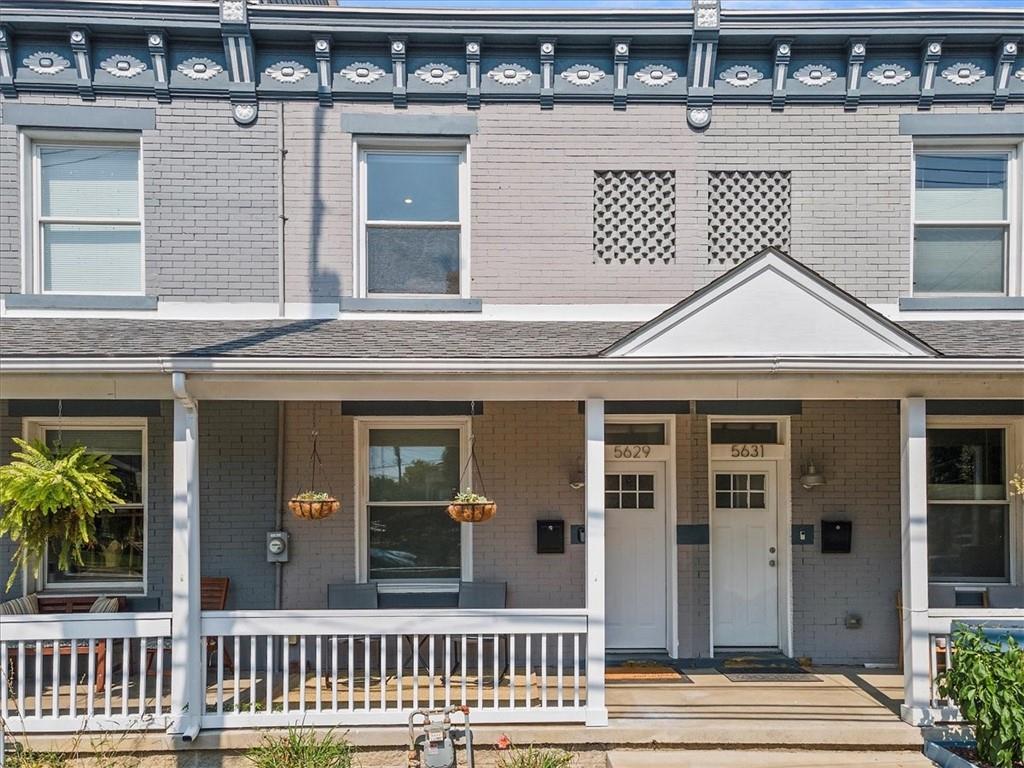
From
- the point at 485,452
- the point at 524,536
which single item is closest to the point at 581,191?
the point at 485,452

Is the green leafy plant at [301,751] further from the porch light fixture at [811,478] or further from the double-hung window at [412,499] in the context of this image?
the porch light fixture at [811,478]

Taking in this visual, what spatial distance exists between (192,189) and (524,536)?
4.55m

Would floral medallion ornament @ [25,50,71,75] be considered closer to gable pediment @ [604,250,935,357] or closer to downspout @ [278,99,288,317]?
downspout @ [278,99,288,317]

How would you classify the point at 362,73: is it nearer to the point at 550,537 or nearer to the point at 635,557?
the point at 550,537

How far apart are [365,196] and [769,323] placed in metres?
3.98

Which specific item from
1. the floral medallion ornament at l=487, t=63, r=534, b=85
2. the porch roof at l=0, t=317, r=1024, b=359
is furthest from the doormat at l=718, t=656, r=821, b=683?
the floral medallion ornament at l=487, t=63, r=534, b=85

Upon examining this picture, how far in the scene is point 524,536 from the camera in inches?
278

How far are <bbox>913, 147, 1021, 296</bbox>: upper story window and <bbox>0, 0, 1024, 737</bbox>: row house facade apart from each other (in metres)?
0.03

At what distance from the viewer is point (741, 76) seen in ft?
23.9

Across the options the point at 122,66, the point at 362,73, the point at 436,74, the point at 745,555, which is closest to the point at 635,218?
the point at 436,74

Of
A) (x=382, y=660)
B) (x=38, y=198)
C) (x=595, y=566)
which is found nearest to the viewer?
(x=382, y=660)

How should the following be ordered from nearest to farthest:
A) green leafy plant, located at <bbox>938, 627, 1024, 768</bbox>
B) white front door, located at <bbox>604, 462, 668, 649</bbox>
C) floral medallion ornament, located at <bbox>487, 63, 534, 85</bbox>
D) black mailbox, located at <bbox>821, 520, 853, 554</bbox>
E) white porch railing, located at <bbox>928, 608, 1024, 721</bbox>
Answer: green leafy plant, located at <bbox>938, 627, 1024, 768</bbox>
white porch railing, located at <bbox>928, 608, 1024, 721</bbox>
black mailbox, located at <bbox>821, 520, 853, 554</bbox>
floral medallion ornament, located at <bbox>487, 63, 534, 85</bbox>
white front door, located at <bbox>604, 462, 668, 649</bbox>

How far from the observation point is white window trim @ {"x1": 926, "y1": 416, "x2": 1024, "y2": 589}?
715 cm

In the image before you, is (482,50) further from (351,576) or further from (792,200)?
(351,576)
